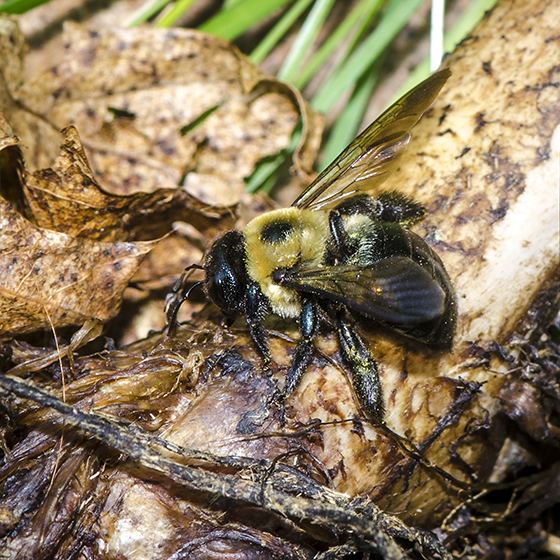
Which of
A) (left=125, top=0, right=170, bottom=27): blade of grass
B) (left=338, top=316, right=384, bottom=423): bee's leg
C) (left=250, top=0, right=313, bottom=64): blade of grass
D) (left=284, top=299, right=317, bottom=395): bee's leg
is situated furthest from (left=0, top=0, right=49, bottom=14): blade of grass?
(left=338, top=316, right=384, bottom=423): bee's leg

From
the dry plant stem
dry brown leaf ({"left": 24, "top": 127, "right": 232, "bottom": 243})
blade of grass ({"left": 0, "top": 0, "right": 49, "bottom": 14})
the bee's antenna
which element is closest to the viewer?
the dry plant stem

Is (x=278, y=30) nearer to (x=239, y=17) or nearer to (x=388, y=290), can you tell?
(x=239, y=17)

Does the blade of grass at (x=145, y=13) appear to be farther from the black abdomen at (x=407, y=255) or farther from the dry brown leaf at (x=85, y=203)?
the black abdomen at (x=407, y=255)

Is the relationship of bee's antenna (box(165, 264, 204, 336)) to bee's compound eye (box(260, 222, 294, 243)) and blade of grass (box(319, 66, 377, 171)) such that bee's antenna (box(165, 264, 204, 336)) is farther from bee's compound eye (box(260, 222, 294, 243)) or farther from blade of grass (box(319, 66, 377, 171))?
blade of grass (box(319, 66, 377, 171))

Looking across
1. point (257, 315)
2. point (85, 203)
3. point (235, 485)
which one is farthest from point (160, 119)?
point (235, 485)

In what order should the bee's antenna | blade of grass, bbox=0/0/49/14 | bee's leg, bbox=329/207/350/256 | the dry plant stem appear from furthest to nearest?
blade of grass, bbox=0/0/49/14
the bee's antenna
bee's leg, bbox=329/207/350/256
the dry plant stem
